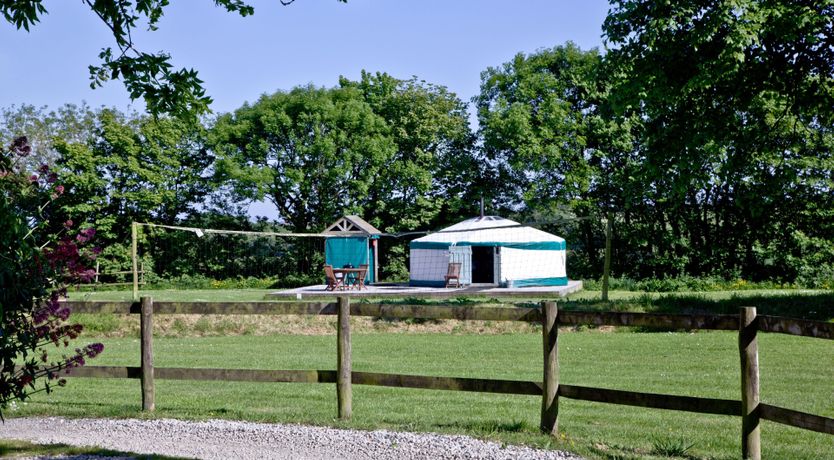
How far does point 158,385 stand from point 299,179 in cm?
2670

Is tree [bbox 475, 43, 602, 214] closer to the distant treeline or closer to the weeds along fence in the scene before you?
the distant treeline

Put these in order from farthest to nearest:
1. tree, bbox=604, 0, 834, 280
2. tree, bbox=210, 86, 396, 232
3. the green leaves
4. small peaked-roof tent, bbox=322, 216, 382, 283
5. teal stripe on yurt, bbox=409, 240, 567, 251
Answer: tree, bbox=210, 86, 396, 232
small peaked-roof tent, bbox=322, 216, 382, 283
teal stripe on yurt, bbox=409, 240, 567, 251
tree, bbox=604, 0, 834, 280
the green leaves

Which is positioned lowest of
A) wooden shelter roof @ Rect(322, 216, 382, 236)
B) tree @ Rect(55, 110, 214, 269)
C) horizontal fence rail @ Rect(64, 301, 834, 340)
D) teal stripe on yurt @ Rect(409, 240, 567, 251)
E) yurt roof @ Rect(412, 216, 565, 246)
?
horizontal fence rail @ Rect(64, 301, 834, 340)

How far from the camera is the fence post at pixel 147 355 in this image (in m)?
7.04

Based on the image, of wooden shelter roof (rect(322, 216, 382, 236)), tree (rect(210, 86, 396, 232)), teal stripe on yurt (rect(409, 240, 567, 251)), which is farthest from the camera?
tree (rect(210, 86, 396, 232))

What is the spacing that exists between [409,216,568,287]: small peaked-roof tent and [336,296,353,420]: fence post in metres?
22.3

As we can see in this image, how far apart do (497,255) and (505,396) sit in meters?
20.5

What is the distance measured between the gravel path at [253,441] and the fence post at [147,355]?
41cm

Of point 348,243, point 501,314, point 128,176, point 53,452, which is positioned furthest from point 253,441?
point 128,176

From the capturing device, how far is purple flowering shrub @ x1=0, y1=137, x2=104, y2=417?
501 centimetres

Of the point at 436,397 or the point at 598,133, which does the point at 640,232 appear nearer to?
the point at 598,133

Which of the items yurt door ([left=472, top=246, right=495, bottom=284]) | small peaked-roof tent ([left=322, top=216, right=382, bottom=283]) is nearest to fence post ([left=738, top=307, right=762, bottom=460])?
yurt door ([left=472, top=246, right=495, bottom=284])

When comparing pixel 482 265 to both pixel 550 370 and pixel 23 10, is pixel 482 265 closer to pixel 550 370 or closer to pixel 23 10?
pixel 550 370

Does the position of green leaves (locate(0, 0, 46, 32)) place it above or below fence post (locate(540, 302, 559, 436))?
above
